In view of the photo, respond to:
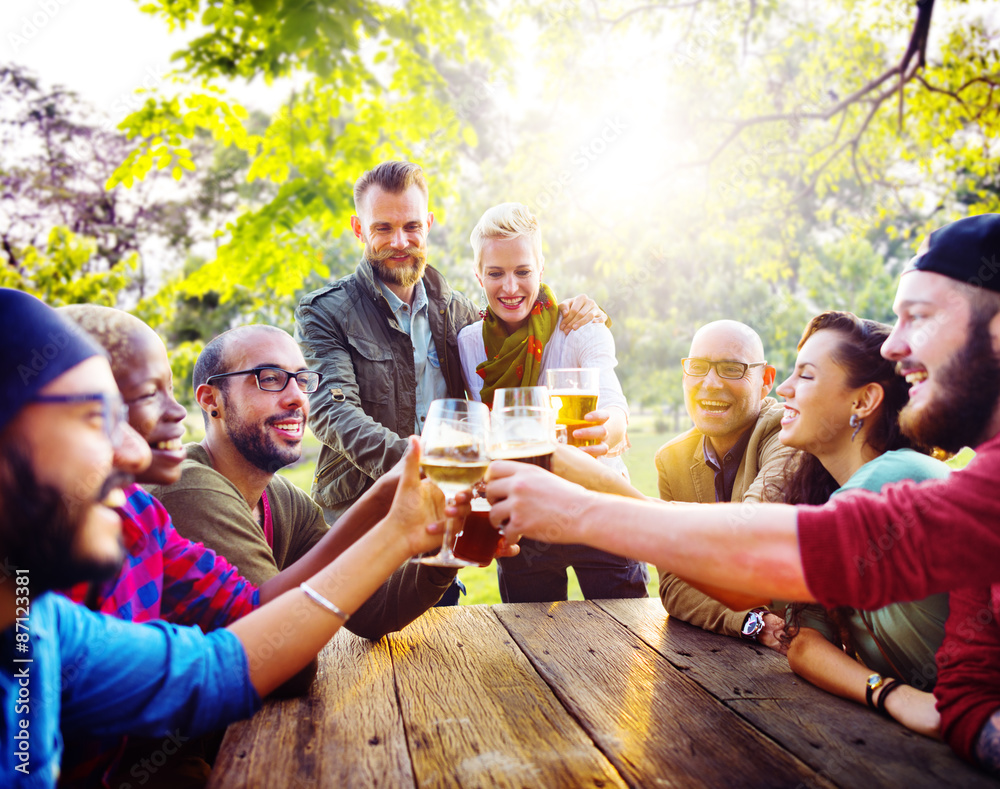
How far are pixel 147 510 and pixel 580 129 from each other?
9767mm

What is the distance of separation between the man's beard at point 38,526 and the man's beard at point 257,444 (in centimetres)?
126

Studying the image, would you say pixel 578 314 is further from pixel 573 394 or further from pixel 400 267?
pixel 573 394

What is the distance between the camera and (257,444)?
98.0 inches

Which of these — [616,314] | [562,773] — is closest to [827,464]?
[562,773]

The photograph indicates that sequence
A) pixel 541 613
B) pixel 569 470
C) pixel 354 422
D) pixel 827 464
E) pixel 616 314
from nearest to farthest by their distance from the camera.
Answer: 1. pixel 569 470
2. pixel 827 464
3. pixel 541 613
4. pixel 354 422
5. pixel 616 314

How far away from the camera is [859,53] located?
8781 mm

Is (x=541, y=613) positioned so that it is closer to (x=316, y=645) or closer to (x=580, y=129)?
(x=316, y=645)

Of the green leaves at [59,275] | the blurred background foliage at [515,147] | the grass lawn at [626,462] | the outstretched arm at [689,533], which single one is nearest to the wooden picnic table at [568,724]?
the outstretched arm at [689,533]

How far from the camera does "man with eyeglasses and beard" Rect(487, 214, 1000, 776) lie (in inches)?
53.1

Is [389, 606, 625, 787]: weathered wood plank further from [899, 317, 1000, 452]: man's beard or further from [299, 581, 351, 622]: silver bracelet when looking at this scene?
[899, 317, 1000, 452]: man's beard

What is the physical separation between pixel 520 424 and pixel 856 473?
1.08m

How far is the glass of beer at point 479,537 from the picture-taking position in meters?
1.95

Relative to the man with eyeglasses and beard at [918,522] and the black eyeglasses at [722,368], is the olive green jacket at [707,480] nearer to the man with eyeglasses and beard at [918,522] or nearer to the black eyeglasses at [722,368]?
the black eyeglasses at [722,368]

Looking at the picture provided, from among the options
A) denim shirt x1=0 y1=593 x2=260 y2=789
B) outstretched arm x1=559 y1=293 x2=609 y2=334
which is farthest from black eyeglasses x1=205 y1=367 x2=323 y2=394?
outstretched arm x1=559 y1=293 x2=609 y2=334
